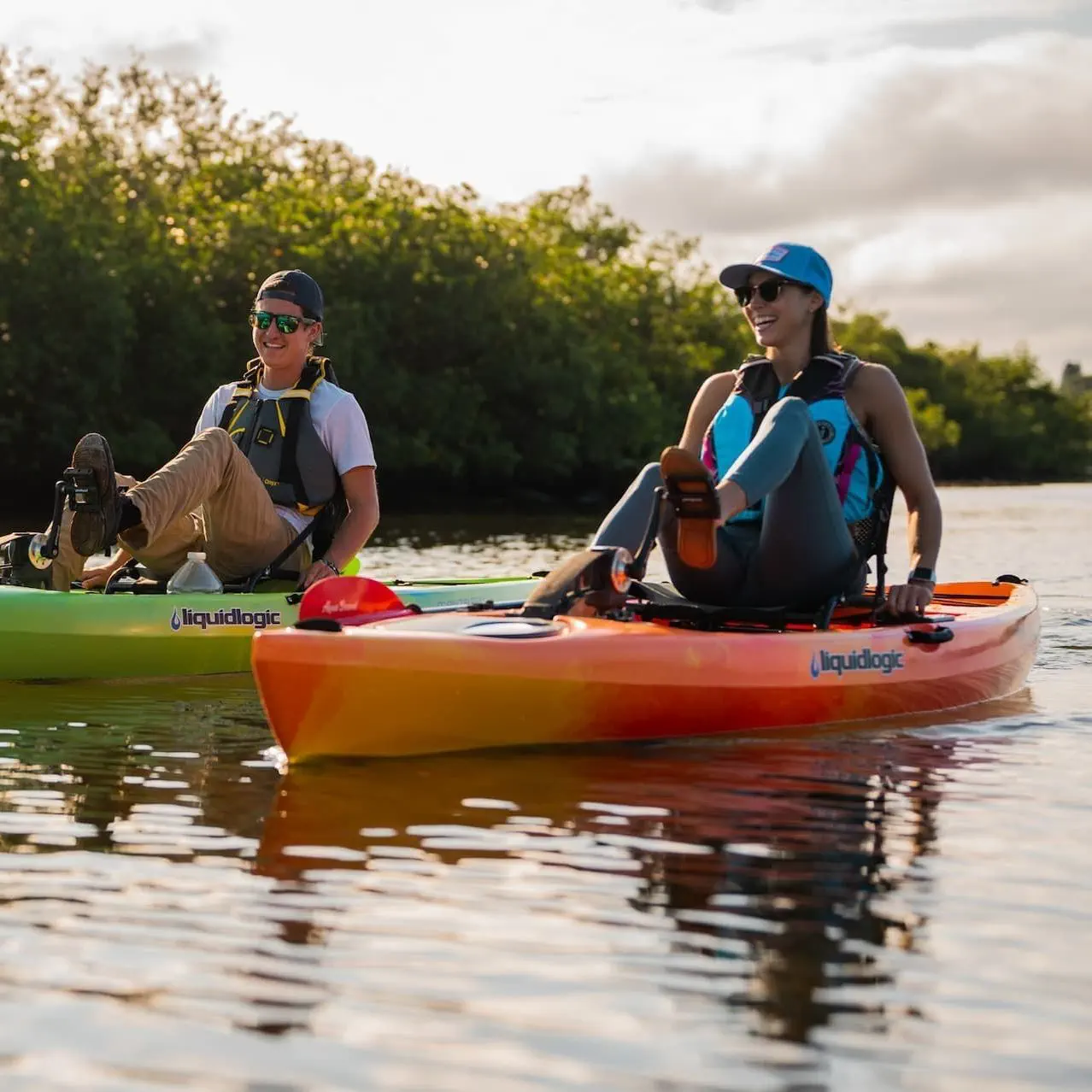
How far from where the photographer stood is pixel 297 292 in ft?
25.0

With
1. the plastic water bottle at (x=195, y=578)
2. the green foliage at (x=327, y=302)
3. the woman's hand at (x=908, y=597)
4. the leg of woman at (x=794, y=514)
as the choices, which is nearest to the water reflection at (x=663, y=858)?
the leg of woman at (x=794, y=514)

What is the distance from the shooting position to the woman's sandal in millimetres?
5415

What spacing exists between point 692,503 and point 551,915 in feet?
6.47

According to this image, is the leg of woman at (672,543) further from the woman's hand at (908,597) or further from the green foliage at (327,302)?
the green foliage at (327,302)

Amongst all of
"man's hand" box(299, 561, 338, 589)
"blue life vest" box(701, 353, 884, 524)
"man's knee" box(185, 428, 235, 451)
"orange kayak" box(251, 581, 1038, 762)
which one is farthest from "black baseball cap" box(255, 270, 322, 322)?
"orange kayak" box(251, 581, 1038, 762)

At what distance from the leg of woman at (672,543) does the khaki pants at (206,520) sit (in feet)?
5.47

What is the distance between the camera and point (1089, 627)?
10.7 meters

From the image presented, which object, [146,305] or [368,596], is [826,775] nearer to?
[368,596]

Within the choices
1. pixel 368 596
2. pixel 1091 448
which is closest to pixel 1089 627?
pixel 368 596

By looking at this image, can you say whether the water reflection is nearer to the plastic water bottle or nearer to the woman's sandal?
the woman's sandal

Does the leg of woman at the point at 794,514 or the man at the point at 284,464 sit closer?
the leg of woman at the point at 794,514

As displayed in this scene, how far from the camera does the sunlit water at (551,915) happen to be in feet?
9.96

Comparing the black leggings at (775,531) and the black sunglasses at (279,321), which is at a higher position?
the black sunglasses at (279,321)

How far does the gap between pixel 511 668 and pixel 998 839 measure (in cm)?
152
